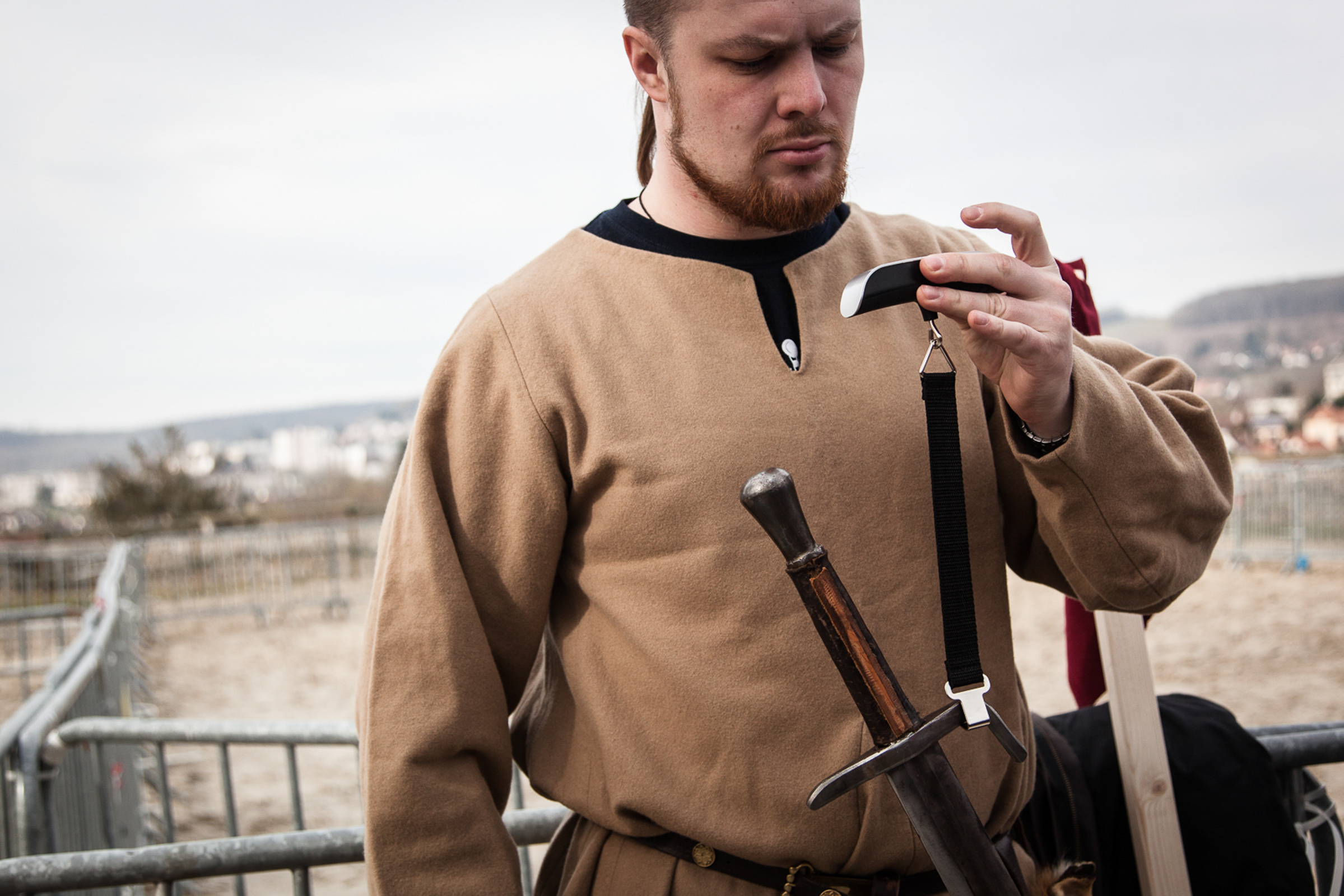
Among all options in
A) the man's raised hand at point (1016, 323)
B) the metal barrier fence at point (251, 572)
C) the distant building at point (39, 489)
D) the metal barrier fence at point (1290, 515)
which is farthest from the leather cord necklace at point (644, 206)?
the distant building at point (39, 489)

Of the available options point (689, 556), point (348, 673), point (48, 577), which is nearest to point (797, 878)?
point (689, 556)

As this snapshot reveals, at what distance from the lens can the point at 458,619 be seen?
52.0 inches

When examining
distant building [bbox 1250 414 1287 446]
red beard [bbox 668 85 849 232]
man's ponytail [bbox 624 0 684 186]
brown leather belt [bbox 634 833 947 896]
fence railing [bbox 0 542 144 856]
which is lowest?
distant building [bbox 1250 414 1287 446]

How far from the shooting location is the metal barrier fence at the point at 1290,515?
44.3ft

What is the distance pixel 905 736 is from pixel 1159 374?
0.81 meters

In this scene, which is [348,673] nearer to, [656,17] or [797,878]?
[797,878]

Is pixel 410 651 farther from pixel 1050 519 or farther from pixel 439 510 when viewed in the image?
pixel 1050 519

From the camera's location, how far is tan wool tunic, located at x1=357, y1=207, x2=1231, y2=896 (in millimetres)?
1263

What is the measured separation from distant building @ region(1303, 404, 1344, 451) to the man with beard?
4609 centimetres

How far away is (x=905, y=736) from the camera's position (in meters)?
1.00

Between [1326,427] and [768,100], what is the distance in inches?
1958

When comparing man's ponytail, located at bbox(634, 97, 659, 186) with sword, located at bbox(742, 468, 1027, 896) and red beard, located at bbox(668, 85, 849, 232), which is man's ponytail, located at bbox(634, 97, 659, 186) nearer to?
red beard, located at bbox(668, 85, 849, 232)

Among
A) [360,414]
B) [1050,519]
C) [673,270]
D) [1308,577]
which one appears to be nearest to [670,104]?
[673,270]

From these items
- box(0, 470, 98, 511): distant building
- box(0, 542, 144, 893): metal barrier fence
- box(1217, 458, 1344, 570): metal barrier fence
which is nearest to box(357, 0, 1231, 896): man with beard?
box(0, 542, 144, 893): metal barrier fence
